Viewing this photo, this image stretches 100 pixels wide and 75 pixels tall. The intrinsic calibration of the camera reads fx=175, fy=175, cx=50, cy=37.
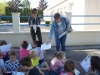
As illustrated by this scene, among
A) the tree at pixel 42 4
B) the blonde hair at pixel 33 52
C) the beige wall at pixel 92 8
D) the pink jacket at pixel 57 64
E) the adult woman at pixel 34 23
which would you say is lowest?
the pink jacket at pixel 57 64

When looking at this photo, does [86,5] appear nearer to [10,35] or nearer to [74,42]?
[74,42]

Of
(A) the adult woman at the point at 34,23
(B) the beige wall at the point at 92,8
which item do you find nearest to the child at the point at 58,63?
(A) the adult woman at the point at 34,23

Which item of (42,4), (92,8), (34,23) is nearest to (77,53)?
(34,23)

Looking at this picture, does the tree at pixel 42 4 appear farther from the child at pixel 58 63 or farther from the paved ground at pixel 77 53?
the child at pixel 58 63

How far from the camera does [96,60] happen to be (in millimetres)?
3119

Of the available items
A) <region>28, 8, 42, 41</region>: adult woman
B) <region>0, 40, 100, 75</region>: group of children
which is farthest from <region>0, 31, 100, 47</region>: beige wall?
<region>0, 40, 100, 75</region>: group of children

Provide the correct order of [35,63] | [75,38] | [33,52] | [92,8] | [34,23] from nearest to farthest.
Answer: [33,52]
[35,63]
[34,23]
[75,38]
[92,8]

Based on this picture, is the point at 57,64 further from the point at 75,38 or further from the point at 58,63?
the point at 75,38

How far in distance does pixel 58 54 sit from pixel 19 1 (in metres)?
64.7

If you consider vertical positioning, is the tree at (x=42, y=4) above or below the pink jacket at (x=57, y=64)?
above

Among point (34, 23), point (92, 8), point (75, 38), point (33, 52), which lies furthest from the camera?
point (92, 8)

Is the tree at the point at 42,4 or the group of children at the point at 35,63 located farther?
the tree at the point at 42,4

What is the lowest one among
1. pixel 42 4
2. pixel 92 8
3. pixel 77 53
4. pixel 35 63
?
pixel 77 53

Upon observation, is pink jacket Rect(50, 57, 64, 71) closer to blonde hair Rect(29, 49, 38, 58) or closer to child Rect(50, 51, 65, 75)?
child Rect(50, 51, 65, 75)
